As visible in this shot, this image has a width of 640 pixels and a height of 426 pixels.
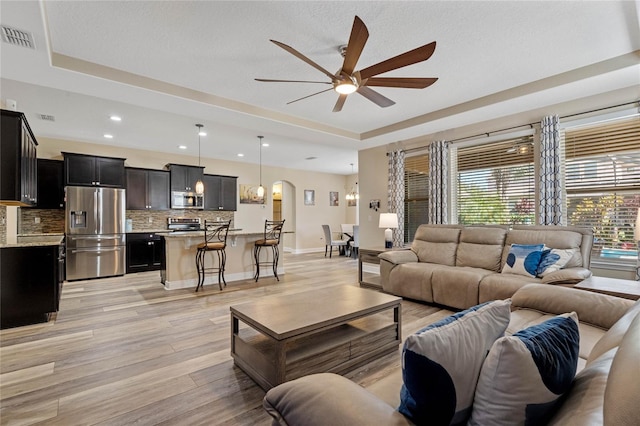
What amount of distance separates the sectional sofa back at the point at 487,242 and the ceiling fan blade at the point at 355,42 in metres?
2.98

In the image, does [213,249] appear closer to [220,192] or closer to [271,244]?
[271,244]

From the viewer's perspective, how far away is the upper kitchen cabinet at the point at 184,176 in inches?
276

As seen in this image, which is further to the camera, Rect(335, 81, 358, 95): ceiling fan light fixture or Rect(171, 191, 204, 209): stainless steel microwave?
Rect(171, 191, 204, 209): stainless steel microwave

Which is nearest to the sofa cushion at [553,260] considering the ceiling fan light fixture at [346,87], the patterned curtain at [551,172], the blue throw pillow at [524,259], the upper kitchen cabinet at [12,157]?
the blue throw pillow at [524,259]

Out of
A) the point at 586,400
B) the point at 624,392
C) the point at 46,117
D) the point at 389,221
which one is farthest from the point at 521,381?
the point at 46,117

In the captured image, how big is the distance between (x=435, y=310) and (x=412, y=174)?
9.49 feet

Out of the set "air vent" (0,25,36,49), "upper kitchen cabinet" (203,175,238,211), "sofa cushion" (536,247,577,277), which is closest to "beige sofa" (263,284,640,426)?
"sofa cushion" (536,247,577,277)

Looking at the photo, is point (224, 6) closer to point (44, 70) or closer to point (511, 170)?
point (44, 70)

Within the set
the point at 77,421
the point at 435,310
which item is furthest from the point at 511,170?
the point at 77,421

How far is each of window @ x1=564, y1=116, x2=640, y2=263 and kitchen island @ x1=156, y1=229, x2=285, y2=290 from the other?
494 cm

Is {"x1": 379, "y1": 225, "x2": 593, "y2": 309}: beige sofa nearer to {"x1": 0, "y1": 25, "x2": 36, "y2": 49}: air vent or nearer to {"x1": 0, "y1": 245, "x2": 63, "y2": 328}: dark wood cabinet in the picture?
{"x1": 0, "y1": 245, "x2": 63, "y2": 328}: dark wood cabinet

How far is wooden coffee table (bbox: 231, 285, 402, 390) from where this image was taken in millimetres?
2053

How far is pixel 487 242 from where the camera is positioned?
4.09 meters

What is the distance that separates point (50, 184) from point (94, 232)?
1.20m
